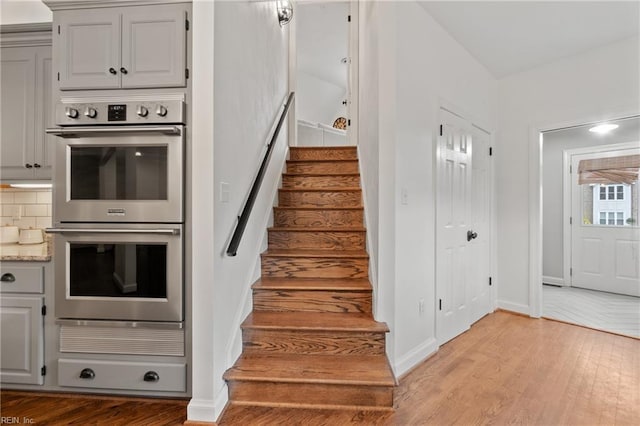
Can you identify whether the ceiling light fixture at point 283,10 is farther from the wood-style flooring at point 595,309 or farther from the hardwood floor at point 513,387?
the wood-style flooring at point 595,309

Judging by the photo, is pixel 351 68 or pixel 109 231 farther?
pixel 351 68

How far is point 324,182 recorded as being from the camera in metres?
3.27

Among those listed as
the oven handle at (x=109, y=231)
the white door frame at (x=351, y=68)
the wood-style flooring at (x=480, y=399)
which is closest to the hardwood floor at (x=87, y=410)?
the wood-style flooring at (x=480, y=399)

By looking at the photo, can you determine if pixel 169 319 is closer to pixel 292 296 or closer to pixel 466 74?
pixel 292 296

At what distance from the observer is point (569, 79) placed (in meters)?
3.14

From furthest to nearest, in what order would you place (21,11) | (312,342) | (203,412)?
(21,11) → (312,342) → (203,412)

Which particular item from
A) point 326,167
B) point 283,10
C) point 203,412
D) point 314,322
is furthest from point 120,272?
point 283,10

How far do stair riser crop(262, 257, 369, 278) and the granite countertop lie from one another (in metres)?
1.39

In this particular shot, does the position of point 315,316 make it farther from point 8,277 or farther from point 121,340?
point 8,277

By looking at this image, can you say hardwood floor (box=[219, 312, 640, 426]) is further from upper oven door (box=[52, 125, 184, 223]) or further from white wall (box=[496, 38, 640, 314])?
upper oven door (box=[52, 125, 184, 223])

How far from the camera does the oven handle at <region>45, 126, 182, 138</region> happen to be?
66.8 inches

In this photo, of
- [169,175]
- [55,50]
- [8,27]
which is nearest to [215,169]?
[169,175]

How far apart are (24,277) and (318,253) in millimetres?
1944

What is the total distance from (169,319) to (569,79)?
4265 millimetres
